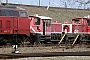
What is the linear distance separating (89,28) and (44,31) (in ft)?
16.1

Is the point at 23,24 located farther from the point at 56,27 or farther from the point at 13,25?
the point at 56,27

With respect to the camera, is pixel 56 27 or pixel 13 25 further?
pixel 56 27

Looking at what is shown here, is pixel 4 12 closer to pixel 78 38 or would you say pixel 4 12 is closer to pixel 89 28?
pixel 78 38

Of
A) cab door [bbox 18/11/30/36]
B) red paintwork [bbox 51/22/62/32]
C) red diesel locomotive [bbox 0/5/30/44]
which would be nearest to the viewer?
red diesel locomotive [bbox 0/5/30/44]

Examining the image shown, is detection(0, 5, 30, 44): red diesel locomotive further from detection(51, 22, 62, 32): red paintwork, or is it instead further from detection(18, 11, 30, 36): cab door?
detection(51, 22, 62, 32): red paintwork

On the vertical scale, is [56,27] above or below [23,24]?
below

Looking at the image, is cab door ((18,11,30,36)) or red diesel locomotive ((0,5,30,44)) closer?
red diesel locomotive ((0,5,30,44))

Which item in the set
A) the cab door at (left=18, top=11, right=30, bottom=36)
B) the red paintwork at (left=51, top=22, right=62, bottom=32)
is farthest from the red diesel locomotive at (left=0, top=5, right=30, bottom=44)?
the red paintwork at (left=51, top=22, right=62, bottom=32)

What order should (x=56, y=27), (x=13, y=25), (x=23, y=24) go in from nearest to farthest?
(x=13, y=25)
(x=23, y=24)
(x=56, y=27)

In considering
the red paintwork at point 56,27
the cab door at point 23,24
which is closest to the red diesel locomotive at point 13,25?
the cab door at point 23,24

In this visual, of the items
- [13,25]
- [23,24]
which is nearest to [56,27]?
[23,24]

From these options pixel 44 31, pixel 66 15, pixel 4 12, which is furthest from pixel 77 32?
pixel 66 15

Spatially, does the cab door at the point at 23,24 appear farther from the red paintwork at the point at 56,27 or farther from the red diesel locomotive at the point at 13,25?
the red paintwork at the point at 56,27

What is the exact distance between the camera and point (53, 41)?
87.3 ft
